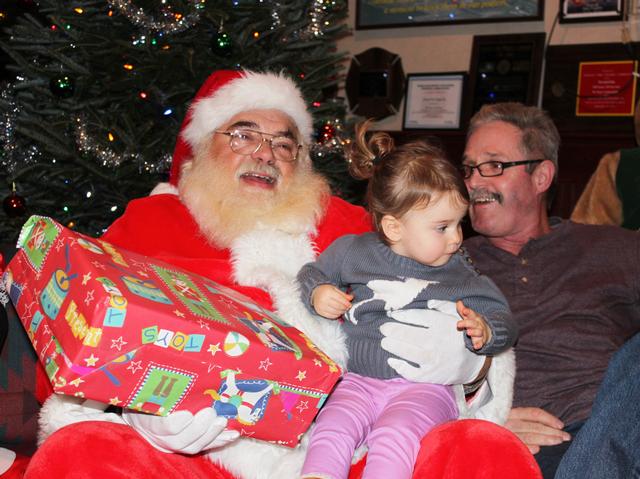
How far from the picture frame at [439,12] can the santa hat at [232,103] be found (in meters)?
2.33

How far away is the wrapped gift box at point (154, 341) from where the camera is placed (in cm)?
142

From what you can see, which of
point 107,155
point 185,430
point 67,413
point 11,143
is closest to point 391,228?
point 185,430

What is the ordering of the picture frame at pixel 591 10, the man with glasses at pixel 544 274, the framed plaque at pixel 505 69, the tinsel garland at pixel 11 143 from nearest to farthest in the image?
the man with glasses at pixel 544 274 < the tinsel garland at pixel 11 143 < the picture frame at pixel 591 10 < the framed plaque at pixel 505 69

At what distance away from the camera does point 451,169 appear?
191 cm

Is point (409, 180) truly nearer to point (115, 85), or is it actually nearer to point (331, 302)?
point (331, 302)

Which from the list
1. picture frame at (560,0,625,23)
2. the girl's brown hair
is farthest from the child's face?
picture frame at (560,0,625,23)

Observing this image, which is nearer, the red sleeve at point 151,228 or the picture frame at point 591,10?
the red sleeve at point 151,228

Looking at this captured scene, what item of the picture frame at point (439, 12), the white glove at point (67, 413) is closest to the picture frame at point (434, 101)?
the picture frame at point (439, 12)

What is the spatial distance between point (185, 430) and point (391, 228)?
29.8 inches

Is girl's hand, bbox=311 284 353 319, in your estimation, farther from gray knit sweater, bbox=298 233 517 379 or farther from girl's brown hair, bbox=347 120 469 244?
girl's brown hair, bbox=347 120 469 244

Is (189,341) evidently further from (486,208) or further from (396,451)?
(486,208)

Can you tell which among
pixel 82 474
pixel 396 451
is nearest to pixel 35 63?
pixel 82 474

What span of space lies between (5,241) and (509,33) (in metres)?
3.17

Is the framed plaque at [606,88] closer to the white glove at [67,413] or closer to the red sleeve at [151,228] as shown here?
the red sleeve at [151,228]
